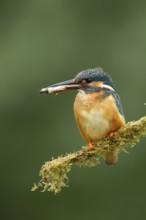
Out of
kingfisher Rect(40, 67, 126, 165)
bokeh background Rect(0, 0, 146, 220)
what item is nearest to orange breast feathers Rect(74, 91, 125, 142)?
kingfisher Rect(40, 67, 126, 165)

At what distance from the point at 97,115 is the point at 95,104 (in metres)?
0.10

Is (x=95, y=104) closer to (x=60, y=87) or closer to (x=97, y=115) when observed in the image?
(x=97, y=115)

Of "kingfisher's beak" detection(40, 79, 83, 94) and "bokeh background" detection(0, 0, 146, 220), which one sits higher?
"bokeh background" detection(0, 0, 146, 220)

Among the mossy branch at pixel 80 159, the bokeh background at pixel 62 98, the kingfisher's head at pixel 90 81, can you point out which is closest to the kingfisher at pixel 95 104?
the kingfisher's head at pixel 90 81

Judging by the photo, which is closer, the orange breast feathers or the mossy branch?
the mossy branch

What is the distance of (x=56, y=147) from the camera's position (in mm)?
15055

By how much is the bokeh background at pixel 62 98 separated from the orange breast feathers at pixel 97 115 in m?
5.90

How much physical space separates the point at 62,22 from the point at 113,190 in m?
2.90

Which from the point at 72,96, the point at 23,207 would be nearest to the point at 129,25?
the point at 72,96

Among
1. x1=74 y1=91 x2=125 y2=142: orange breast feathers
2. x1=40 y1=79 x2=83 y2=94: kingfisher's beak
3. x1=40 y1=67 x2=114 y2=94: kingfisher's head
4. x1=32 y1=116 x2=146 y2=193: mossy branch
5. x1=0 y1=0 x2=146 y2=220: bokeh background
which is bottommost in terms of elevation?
x1=32 y1=116 x2=146 y2=193: mossy branch

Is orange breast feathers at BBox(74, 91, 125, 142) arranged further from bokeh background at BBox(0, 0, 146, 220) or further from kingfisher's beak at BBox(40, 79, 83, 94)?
bokeh background at BBox(0, 0, 146, 220)

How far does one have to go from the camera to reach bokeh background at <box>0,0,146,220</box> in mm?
14969

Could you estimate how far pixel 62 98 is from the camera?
15.1m

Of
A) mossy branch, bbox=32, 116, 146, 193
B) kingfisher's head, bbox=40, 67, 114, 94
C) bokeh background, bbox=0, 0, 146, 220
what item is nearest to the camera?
mossy branch, bbox=32, 116, 146, 193
